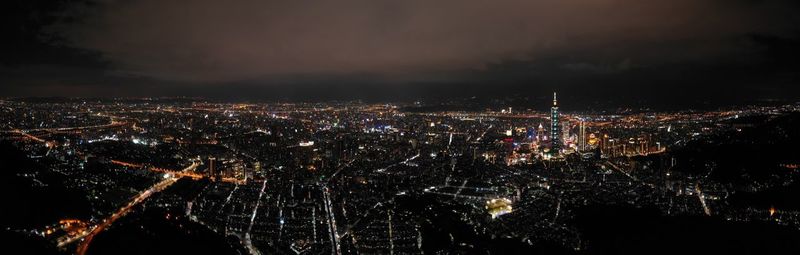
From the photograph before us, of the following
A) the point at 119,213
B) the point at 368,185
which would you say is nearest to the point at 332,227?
the point at 368,185

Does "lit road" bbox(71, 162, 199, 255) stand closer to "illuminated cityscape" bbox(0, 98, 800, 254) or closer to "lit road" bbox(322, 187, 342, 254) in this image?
"illuminated cityscape" bbox(0, 98, 800, 254)

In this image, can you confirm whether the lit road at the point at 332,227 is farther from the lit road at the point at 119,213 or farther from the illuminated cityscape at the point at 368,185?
the lit road at the point at 119,213

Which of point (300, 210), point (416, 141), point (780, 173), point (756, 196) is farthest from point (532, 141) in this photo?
point (300, 210)

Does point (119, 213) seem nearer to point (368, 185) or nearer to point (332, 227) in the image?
point (332, 227)

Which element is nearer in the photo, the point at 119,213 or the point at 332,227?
the point at 332,227

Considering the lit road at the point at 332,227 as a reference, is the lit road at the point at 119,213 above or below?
below

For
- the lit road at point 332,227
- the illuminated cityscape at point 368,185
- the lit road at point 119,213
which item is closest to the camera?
the lit road at point 332,227

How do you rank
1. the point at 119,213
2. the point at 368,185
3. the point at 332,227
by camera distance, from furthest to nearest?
→ 1. the point at 368,185
2. the point at 119,213
3. the point at 332,227

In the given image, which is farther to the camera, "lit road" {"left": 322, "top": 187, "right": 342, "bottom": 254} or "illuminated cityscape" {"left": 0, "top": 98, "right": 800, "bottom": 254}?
"illuminated cityscape" {"left": 0, "top": 98, "right": 800, "bottom": 254}

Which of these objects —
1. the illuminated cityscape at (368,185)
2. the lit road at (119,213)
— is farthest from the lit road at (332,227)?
the lit road at (119,213)

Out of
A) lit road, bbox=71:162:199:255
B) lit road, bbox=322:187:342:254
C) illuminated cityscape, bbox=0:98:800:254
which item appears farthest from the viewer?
illuminated cityscape, bbox=0:98:800:254

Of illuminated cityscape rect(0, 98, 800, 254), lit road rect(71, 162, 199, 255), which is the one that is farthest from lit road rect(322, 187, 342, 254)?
lit road rect(71, 162, 199, 255)

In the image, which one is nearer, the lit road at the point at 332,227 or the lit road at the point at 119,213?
the lit road at the point at 332,227
